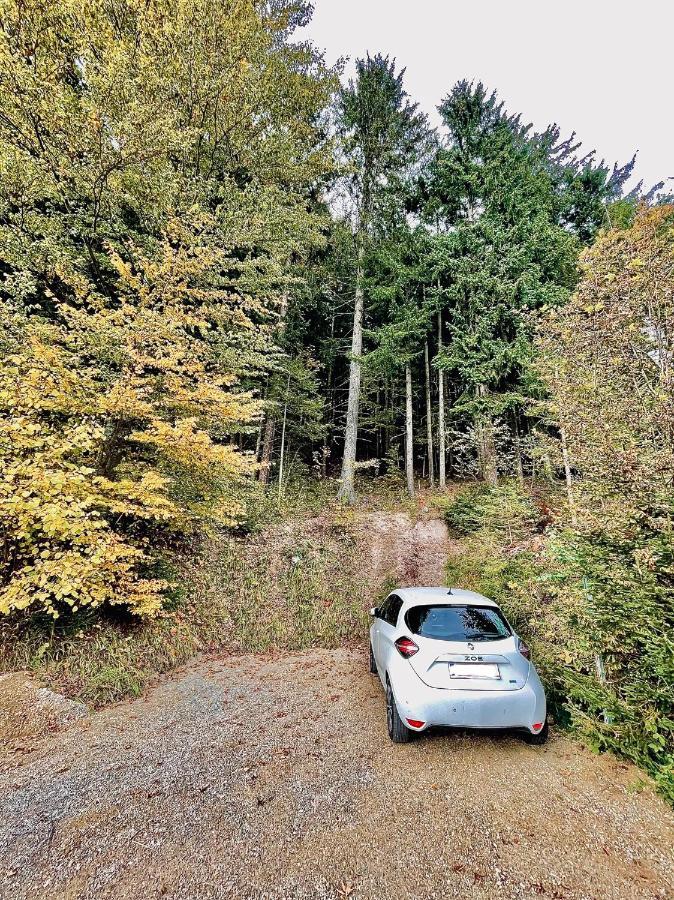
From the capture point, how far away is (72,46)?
6.96m

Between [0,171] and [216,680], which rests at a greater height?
[0,171]

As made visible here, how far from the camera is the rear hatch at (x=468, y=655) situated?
348cm

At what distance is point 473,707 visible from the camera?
11.1 ft

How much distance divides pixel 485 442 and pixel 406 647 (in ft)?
33.2

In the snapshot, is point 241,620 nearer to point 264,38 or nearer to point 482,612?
point 482,612

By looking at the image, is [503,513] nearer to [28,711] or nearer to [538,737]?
[538,737]

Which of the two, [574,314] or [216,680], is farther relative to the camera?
[216,680]

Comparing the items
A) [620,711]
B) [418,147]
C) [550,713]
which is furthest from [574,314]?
[418,147]

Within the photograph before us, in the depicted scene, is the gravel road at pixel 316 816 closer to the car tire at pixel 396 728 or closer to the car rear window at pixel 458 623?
the car tire at pixel 396 728

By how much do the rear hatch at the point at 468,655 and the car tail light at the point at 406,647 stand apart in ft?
0.13

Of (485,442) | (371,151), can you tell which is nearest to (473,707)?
(485,442)

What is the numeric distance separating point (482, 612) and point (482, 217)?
14938mm

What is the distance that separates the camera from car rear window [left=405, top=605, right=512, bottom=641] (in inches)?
150

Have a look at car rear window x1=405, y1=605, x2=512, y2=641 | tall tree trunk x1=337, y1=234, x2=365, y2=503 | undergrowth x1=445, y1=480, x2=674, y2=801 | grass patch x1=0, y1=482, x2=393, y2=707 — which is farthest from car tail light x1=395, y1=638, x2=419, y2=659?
tall tree trunk x1=337, y1=234, x2=365, y2=503
